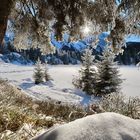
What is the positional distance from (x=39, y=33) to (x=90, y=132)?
7898mm

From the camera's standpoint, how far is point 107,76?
39.4 meters

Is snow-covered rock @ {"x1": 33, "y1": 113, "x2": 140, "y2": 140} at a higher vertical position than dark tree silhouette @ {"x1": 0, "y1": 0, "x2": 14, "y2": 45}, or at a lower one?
lower

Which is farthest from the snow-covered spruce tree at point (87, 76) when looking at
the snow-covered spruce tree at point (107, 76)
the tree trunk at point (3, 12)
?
the tree trunk at point (3, 12)

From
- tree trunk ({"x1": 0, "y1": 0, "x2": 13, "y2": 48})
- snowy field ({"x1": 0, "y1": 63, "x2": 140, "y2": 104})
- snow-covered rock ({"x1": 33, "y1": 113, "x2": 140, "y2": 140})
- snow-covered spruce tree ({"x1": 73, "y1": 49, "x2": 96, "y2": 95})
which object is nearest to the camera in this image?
snow-covered rock ({"x1": 33, "y1": 113, "x2": 140, "y2": 140})

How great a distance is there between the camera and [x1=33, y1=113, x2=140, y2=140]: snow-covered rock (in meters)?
1.89

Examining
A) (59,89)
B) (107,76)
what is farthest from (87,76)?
(107,76)

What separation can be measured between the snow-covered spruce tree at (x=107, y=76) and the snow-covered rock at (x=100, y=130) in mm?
36041

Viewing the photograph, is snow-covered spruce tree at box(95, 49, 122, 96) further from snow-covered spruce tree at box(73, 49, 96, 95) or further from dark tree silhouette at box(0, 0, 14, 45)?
dark tree silhouette at box(0, 0, 14, 45)

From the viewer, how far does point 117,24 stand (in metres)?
8.87

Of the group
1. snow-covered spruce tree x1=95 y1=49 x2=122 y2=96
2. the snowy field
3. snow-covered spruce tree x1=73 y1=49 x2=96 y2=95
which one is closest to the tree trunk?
the snowy field

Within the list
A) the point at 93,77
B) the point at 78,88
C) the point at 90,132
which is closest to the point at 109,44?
the point at 90,132

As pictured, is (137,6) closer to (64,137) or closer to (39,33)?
(39,33)

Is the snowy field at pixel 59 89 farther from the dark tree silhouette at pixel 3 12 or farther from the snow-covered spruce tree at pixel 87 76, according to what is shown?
the dark tree silhouette at pixel 3 12

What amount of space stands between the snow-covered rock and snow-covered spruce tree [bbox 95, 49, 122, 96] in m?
36.0
